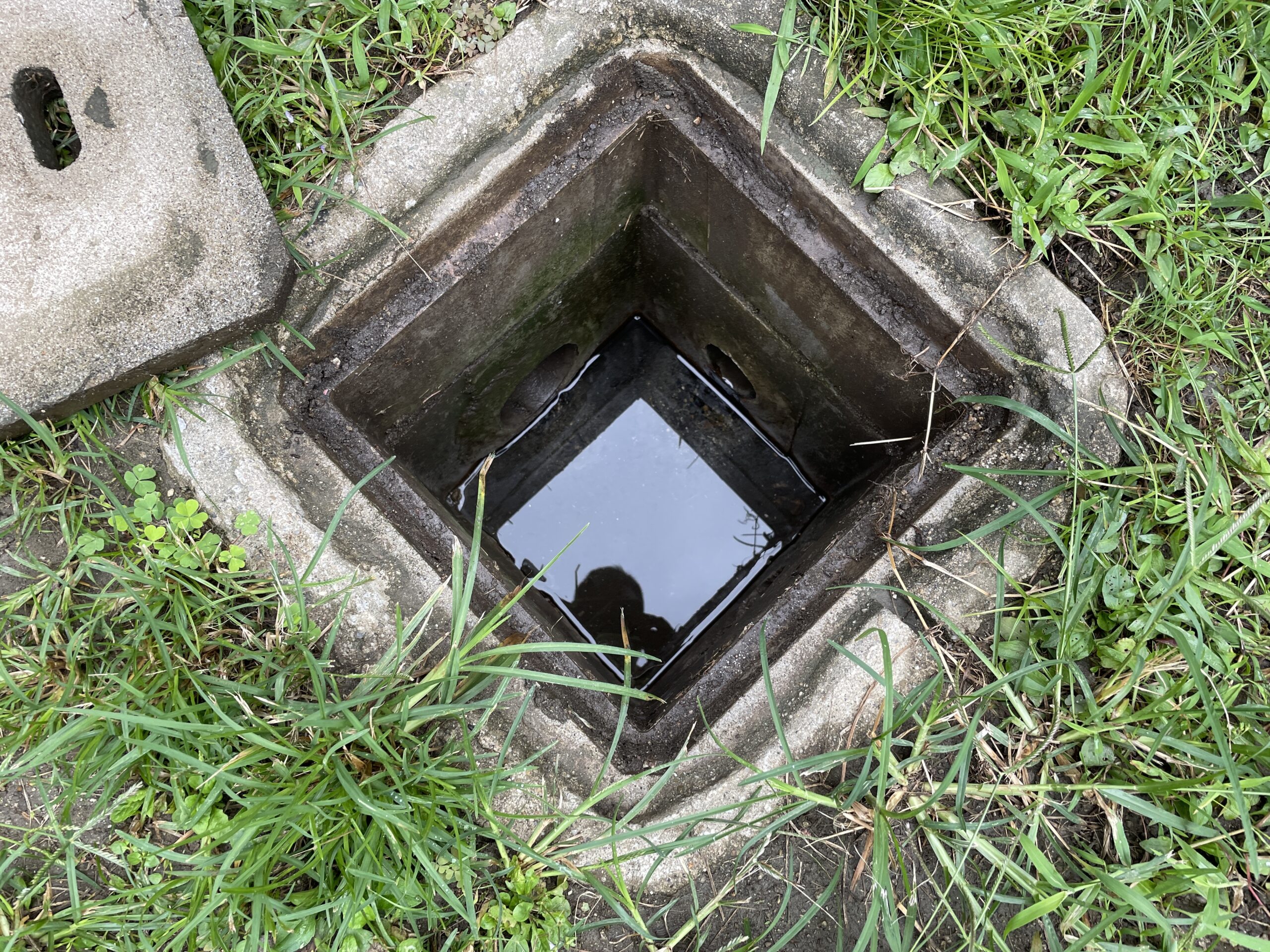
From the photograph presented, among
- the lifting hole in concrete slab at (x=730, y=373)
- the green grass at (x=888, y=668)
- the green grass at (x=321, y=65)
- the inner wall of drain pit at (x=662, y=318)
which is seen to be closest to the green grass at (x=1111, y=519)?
the green grass at (x=888, y=668)

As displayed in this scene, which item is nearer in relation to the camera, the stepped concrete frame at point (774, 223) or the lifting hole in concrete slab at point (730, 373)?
the stepped concrete frame at point (774, 223)

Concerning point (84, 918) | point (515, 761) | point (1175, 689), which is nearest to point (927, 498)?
point (1175, 689)

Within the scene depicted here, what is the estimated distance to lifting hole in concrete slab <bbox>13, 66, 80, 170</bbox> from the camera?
166cm

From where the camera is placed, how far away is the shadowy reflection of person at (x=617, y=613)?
3033 millimetres

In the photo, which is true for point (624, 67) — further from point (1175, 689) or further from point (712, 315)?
point (1175, 689)

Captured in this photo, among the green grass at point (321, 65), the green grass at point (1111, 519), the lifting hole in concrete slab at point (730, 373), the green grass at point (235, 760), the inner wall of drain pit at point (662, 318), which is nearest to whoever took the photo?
the green grass at point (235, 760)

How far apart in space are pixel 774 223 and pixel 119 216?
4.78ft

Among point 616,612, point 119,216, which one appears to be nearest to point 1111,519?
point 616,612

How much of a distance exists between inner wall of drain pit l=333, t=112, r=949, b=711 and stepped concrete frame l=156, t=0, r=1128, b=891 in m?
0.08

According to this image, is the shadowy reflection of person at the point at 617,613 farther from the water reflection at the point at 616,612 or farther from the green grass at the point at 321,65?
the green grass at the point at 321,65

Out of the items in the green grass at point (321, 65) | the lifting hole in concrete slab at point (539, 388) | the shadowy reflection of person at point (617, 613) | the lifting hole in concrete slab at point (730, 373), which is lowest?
the shadowy reflection of person at point (617, 613)

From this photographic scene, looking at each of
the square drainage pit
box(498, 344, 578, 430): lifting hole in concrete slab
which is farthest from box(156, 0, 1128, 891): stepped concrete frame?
box(498, 344, 578, 430): lifting hole in concrete slab

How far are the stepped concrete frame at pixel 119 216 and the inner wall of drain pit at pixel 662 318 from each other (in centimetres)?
37

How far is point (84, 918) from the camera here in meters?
1.61
